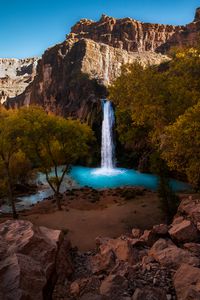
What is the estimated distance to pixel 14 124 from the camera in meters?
22.4

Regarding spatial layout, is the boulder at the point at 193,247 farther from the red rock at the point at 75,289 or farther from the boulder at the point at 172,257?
the red rock at the point at 75,289

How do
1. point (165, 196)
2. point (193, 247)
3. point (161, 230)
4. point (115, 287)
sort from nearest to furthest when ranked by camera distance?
point (115, 287)
point (193, 247)
point (161, 230)
point (165, 196)

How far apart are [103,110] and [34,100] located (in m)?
58.8

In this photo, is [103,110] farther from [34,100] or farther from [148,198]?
[34,100]

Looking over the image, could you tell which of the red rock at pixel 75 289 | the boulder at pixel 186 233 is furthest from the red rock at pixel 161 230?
the red rock at pixel 75 289

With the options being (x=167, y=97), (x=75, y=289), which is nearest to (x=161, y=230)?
(x=75, y=289)

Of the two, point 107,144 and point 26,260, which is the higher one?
point 107,144

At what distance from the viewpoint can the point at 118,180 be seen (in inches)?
1823

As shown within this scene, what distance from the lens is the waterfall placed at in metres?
60.1

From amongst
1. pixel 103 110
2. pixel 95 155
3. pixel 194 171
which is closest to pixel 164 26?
pixel 103 110

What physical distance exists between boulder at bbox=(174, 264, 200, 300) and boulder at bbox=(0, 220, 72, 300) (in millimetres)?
3956

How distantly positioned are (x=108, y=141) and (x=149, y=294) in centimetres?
5423

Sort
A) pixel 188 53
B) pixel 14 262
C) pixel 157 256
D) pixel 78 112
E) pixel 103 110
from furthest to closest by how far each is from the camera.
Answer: pixel 78 112, pixel 103 110, pixel 188 53, pixel 157 256, pixel 14 262

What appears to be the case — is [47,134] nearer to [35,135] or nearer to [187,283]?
[35,135]
